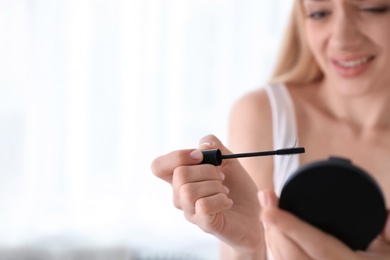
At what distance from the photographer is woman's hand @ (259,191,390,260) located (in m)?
0.61

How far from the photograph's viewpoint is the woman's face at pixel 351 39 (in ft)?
3.35

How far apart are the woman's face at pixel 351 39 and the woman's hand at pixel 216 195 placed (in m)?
0.38

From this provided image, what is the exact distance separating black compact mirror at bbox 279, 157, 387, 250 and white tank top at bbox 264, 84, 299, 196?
43 cm

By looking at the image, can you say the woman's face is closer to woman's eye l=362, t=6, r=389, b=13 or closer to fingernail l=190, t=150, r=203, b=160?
woman's eye l=362, t=6, r=389, b=13

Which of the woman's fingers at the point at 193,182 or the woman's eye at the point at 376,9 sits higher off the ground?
the woman's eye at the point at 376,9

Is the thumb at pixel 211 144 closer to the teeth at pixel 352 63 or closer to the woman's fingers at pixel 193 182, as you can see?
the woman's fingers at pixel 193 182

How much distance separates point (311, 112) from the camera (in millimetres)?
1177

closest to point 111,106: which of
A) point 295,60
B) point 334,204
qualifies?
point 295,60

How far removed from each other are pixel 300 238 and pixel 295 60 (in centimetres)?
64

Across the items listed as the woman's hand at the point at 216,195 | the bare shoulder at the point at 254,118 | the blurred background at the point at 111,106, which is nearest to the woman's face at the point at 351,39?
the bare shoulder at the point at 254,118

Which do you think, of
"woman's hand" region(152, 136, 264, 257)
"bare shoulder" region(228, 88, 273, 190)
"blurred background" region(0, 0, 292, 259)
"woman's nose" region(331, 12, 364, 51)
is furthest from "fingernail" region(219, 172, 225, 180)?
"blurred background" region(0, 0, 292, 259)

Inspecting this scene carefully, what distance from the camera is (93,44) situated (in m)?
1.55

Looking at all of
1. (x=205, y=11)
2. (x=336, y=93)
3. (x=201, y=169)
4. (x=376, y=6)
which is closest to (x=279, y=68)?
(x=336, y=93)

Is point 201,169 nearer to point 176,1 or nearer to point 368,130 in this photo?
point 368,130
